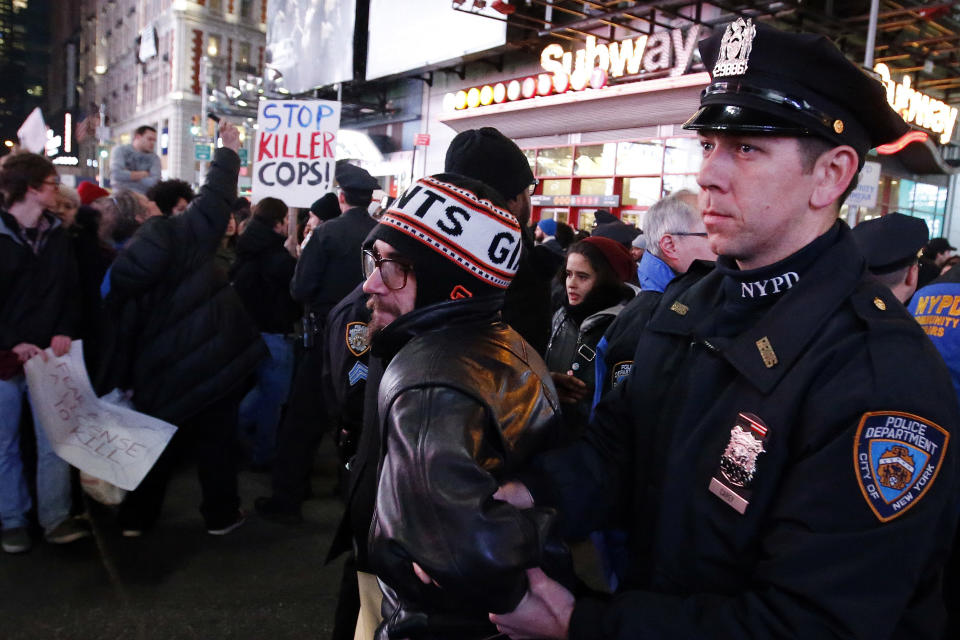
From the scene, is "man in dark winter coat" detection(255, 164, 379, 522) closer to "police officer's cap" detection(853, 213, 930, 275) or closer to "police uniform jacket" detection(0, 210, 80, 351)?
"police uniform jacket" detection(0, 210, 80, 351)

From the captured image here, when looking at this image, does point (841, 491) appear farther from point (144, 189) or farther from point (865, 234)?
point (144, 189)

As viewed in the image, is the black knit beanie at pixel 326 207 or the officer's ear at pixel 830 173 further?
the black knit beanie at pixel 326 207

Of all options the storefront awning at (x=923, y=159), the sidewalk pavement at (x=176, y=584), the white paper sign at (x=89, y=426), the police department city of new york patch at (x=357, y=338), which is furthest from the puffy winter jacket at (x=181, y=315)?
the storefront awning at (x=923, y=159)

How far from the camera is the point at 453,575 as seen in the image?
4.11 ft

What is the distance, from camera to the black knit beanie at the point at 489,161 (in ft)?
10.4

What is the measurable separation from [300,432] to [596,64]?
1432cm

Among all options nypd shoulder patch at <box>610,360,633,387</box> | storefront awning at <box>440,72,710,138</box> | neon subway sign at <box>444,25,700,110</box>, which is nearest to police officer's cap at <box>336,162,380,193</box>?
nypd shoulder patch at <box>610,360,633,387</box>

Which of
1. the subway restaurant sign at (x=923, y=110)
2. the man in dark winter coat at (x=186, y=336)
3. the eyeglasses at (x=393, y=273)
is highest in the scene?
the subway restaurant sign at (x=923, y=110)

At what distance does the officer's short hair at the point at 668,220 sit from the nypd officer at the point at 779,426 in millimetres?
1685

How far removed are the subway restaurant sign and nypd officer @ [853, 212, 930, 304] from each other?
12418mm

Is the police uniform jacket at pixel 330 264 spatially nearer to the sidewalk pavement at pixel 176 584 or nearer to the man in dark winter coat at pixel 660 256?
the sidewalk pavement at pixel 176 584

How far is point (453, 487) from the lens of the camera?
1295 millimetres

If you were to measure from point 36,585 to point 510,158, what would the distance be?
3519 mm

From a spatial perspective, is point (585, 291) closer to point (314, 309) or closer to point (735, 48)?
point (314, 309)
